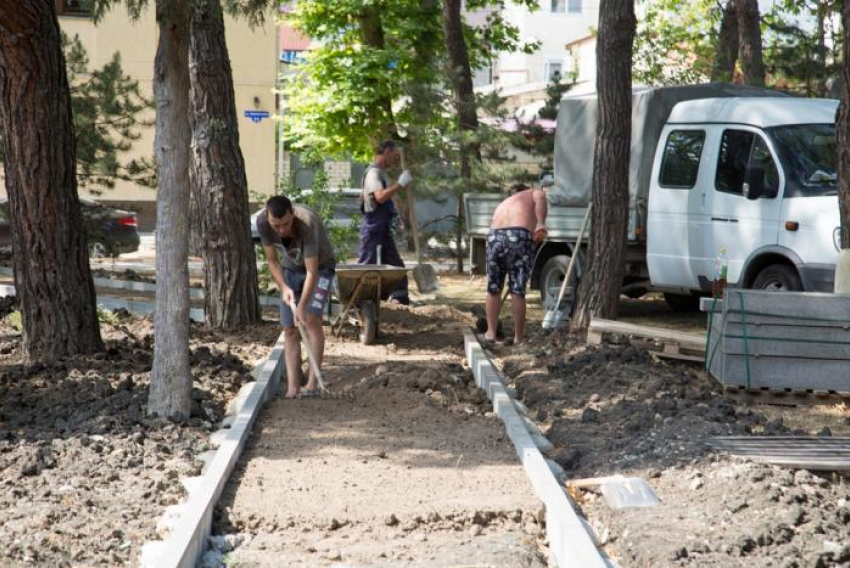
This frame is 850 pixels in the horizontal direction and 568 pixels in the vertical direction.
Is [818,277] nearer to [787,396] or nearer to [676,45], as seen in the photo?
[787,396]

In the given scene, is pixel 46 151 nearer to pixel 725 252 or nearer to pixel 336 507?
pixel 336 507

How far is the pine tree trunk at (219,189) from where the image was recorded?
12.9 metres

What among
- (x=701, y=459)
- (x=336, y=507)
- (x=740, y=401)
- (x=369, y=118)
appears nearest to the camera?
(x=336, y=507)

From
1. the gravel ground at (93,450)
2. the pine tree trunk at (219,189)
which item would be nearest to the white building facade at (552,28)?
the pine tree trunk at (219,189)

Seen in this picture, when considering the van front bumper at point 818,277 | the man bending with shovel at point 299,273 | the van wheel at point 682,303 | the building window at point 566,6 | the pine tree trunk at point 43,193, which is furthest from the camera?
the building window at point 566,6

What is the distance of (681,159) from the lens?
46.4 ft

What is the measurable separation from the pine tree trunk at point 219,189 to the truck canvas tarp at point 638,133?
A: 15.5ft

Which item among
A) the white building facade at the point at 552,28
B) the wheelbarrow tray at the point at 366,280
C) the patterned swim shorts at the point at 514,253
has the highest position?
the white building facade at the point at 552,28

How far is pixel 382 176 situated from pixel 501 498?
7984mm

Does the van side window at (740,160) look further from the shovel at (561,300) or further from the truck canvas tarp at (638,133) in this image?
the shovel at (561,300)

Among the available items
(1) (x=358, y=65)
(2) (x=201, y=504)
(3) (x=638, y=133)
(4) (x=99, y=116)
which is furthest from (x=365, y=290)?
(1) (x=358, y=65)

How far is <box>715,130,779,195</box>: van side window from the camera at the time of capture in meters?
13.0

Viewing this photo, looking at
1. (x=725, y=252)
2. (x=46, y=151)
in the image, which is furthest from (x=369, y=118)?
(x=46, y=151)

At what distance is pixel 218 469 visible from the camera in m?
6.62
